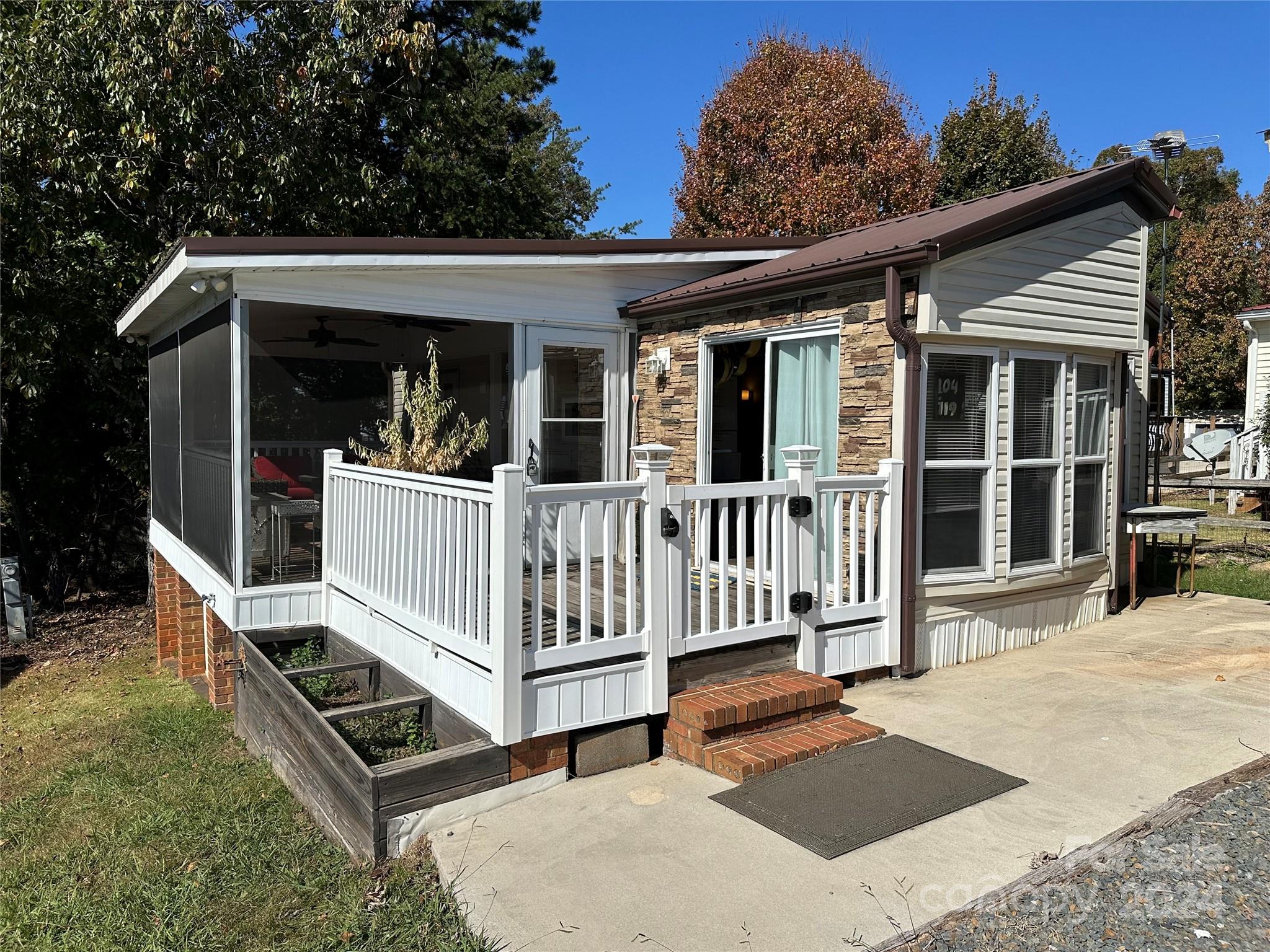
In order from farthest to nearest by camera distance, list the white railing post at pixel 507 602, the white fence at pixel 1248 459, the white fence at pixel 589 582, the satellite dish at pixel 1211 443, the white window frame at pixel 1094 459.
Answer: the white fence at pixel 1248 459 < the satellite dish at pixel 1211 443 < the white window frame at pixel 1094 459 < the white fence at pixel 589 582 < the white railing post at pixel 507 602

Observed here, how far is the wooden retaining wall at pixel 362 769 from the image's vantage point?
3.63 m

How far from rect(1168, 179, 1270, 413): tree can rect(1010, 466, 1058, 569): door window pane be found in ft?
73.2

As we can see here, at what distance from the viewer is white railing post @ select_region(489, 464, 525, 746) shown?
376cm

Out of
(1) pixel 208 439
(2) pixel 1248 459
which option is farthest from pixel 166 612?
(2) pixel 1248 459

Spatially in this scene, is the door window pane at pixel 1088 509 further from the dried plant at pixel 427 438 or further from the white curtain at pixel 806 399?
the dried plant at pixel 427 438

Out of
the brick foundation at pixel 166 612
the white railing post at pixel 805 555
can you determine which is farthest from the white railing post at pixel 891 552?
the brick foundation at pixel 166 612

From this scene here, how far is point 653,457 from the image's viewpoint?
4.29m

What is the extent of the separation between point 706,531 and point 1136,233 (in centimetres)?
455

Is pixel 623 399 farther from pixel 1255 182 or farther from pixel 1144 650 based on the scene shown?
pixel 1255 182

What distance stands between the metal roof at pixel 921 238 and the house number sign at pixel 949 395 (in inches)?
29.9

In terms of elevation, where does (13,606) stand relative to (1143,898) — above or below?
below

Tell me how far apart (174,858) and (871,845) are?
10.1 ft

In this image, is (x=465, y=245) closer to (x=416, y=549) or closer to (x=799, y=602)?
(x=416, y=549)

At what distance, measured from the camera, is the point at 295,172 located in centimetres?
980
